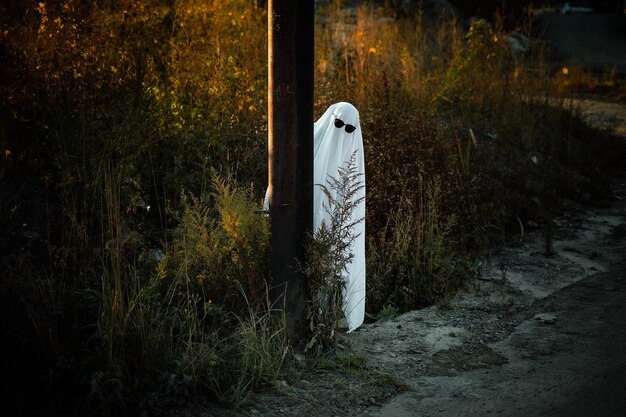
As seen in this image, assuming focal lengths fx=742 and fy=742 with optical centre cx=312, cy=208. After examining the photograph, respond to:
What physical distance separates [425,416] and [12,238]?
290 cm

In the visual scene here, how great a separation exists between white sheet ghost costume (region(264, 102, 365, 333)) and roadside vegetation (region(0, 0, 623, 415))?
0.44m

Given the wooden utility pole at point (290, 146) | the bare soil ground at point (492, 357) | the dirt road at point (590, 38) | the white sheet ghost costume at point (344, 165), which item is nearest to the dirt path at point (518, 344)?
the bare soil ground at point (492, 357)

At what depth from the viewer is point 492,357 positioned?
17.2 ft

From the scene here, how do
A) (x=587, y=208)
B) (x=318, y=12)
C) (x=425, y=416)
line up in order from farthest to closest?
1. (x=318, y=12)
2. (x=587, y=208)
3. (x=425, y=416)

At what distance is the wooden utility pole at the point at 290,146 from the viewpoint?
4695mm

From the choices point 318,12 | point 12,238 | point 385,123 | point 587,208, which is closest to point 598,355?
point 385,123

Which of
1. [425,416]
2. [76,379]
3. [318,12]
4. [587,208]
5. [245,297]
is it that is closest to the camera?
[76,379]

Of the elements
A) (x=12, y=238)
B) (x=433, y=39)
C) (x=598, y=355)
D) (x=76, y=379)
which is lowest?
(x=598, y=355)

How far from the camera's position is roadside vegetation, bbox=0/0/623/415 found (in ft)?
13.9

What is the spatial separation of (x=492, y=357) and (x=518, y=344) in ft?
1.18

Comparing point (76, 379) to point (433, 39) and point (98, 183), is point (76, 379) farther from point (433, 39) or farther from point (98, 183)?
point (433, 39)

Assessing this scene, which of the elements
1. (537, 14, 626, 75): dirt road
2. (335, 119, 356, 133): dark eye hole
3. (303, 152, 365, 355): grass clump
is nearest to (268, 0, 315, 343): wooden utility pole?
(303, 152, 365, 355): grass clump

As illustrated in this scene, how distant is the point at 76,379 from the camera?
395 cm

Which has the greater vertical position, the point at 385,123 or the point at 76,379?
the point at 385,123
